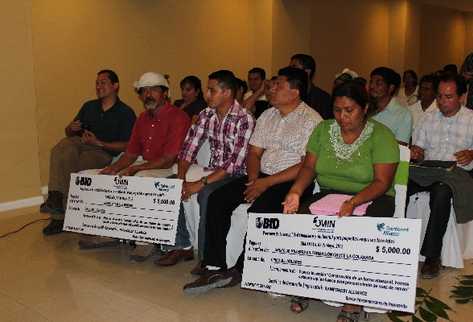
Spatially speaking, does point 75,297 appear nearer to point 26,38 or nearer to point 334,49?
point 26,38

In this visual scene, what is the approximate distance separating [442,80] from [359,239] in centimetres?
155

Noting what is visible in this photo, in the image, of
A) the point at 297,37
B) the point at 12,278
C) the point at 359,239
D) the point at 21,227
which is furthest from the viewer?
the point at 297,37

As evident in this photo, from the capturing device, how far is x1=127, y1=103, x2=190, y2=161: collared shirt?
3750mm

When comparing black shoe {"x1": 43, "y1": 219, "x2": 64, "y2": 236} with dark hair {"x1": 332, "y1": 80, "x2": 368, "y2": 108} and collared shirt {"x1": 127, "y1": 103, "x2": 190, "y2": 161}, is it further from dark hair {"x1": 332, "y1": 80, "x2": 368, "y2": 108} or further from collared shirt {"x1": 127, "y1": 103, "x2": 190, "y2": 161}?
dark hair {"x1": 332, "y1": 80, "x2": 368, "y2": 108}

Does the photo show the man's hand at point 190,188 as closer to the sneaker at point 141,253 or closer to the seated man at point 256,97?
the sneaker at point 141,253

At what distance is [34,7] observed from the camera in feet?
17.1

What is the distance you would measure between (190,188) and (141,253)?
1.97ft

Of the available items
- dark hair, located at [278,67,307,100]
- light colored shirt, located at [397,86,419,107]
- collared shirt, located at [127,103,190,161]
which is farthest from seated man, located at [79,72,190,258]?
light colored shirt, located at [397,86,419,107]

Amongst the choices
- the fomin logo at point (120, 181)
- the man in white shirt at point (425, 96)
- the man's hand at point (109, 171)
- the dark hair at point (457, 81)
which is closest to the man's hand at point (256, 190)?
the fomin logo at point (120, 181)

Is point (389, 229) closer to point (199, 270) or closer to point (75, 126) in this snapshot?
point (199, 270)

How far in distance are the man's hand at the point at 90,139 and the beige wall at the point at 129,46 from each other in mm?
979

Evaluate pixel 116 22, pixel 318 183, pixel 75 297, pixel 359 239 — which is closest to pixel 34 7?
pixel 116 22

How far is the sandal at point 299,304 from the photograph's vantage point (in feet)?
8.84

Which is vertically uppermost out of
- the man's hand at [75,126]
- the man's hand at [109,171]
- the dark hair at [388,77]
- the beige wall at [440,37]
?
the beige wall at [440,37]
